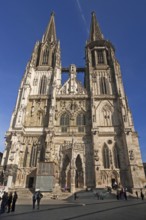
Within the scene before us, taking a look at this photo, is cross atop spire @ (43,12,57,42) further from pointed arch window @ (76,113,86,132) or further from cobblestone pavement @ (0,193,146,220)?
cobblestone pavement @ (0,193,146,220)

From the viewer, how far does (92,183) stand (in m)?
22.4

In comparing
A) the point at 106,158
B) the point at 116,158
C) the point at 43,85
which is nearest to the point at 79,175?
the point at 106,158

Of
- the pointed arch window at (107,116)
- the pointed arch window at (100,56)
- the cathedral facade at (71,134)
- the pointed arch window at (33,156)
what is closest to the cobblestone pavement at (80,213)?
the cathedral facade at (71,134)

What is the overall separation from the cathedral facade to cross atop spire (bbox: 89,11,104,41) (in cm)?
998

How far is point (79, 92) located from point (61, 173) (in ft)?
52.5

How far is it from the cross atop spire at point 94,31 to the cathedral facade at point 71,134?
32.8ft

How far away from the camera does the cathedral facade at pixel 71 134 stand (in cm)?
2222

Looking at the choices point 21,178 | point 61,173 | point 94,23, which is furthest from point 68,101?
point 94,23

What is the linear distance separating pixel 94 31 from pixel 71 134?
110 ft

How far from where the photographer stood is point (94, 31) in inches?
1777

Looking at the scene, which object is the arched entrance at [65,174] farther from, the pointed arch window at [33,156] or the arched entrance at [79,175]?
the pointed arch window at [33,156]

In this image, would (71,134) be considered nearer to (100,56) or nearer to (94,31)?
(100,56)

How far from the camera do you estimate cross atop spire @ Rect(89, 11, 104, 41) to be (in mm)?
43075

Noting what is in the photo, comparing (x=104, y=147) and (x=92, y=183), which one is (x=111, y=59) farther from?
(x=92, y=183)
